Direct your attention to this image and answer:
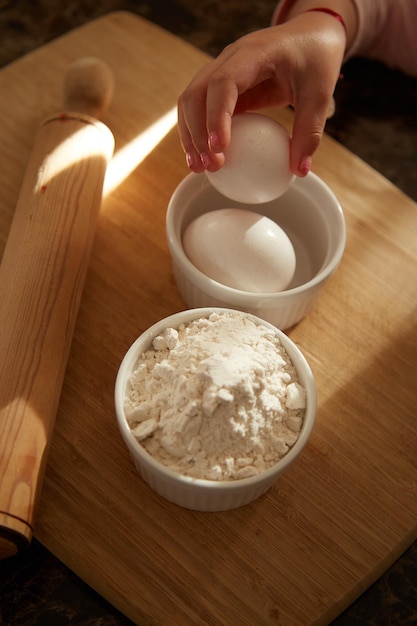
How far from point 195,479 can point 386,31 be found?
1.04 metres

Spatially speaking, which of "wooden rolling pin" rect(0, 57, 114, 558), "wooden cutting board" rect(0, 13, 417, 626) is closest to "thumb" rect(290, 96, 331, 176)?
"wooden cutting board" rect(0, 13, 417, 626)

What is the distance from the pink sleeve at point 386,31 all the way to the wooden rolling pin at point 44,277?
16.7 inches

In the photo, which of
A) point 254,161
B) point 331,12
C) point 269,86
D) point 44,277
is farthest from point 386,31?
point 44,277

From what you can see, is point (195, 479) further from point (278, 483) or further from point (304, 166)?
point (304, 166)

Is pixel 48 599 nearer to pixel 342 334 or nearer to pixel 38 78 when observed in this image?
pixel 342 334

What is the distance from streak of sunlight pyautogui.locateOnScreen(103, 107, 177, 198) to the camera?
1225mm

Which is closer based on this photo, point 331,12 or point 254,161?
point 254,161

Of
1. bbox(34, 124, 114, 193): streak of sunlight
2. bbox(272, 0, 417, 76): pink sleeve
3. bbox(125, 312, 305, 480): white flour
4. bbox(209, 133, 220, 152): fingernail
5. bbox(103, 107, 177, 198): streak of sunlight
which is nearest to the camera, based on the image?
bbox(125, 312, 305, 480): white flour

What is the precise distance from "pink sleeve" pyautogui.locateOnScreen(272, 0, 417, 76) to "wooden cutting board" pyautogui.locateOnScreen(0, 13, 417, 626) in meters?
0.24

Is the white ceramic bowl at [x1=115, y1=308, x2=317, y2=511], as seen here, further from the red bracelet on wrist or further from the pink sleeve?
the pink sleeve

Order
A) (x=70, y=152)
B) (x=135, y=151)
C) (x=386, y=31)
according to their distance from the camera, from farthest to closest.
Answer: (x=386, y=31) < (x=135, y=151) < (x=70, y=152)

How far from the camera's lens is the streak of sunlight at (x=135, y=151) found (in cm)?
122

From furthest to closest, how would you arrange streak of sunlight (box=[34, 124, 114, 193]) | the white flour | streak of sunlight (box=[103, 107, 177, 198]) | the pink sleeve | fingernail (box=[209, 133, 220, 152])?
1. the pink sleeve
2. streak of sunlight (box=[103, 107, 177, 198])
3. streak of sunlight (box=[34, 124, 114, 193])
4. fingernail (box=[209, 133, 220, 152])
5. the white flour

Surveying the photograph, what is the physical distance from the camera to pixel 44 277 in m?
1.02
